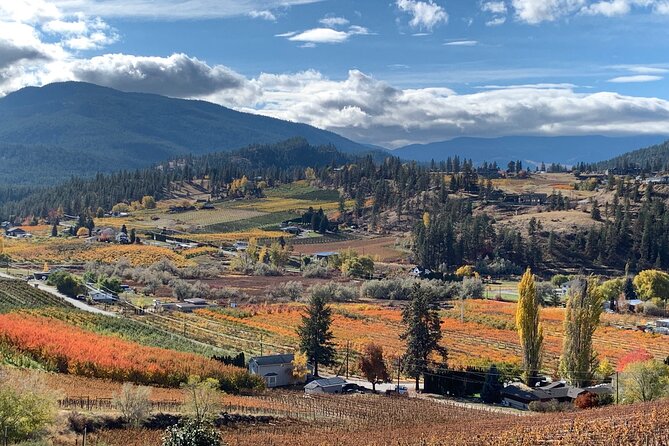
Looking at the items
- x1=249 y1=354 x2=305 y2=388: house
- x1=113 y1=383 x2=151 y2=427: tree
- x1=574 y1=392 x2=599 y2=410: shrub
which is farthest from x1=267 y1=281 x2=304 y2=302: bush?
x1=113 y1=383 x2=151 y2=427: tree

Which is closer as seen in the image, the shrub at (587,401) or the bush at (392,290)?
the shrub at (587,401)

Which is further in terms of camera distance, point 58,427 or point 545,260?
point 545,260

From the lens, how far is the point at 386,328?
79.7 metres

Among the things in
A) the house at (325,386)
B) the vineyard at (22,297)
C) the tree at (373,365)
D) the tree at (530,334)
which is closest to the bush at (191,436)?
the house at (325,386)

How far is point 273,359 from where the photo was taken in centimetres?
5338

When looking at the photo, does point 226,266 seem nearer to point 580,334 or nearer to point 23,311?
point 23,311

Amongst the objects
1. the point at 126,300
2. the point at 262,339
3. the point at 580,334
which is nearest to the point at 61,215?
the point at 126,300

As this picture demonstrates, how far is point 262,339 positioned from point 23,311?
73.8 ft

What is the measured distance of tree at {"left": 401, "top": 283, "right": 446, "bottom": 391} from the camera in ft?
176

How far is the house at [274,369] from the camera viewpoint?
52.5 metres

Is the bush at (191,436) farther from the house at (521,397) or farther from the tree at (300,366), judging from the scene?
the tree at (300,366)

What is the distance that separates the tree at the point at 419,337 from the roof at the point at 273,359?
30.0 ft

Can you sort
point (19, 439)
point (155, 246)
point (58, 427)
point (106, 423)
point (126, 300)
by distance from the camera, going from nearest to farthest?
point (19, 439)
point (58, 427)
point (106, 423)
point (126, 300)
point (155, 246)

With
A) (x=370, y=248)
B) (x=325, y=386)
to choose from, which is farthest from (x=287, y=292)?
(x=325, y=386)
